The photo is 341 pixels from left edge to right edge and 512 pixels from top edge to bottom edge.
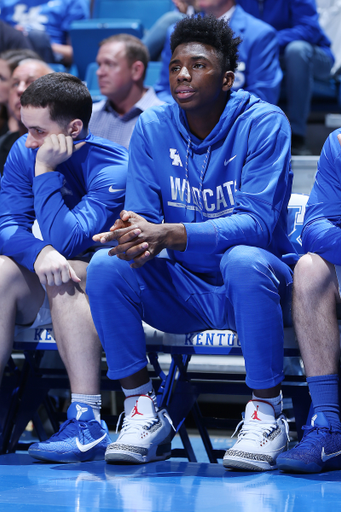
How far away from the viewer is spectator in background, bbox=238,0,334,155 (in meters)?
3.97

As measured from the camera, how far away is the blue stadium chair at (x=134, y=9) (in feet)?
18.3

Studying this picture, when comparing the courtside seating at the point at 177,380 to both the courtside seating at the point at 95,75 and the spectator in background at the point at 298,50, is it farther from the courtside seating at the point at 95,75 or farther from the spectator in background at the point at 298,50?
the courtside seating at the point at 95,75

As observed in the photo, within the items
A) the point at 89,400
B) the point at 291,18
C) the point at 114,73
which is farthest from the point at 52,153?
the point at 291,18

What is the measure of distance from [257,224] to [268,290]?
0.23 m

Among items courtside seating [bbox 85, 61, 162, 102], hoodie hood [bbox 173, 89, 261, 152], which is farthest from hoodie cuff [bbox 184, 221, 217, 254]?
courtside seating [bbox 85, 61, 162, 102]

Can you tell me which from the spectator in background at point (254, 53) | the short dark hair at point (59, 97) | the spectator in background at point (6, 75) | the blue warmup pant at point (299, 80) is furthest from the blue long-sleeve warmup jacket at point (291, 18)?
the short dark hair at point (59, 97)

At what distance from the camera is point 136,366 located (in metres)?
1.80

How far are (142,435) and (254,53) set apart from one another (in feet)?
8.88

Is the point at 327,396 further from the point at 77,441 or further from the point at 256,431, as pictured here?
the point at 77,441

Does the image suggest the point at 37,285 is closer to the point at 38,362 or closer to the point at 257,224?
the point at 38,362

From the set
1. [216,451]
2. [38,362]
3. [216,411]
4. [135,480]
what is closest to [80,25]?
[216,411]

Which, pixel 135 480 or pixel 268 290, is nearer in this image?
pixel 135 480

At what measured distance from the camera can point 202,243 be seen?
1.79 m

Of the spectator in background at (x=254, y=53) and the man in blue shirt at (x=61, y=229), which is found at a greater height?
the spectator in background at (x=254, y=53)
